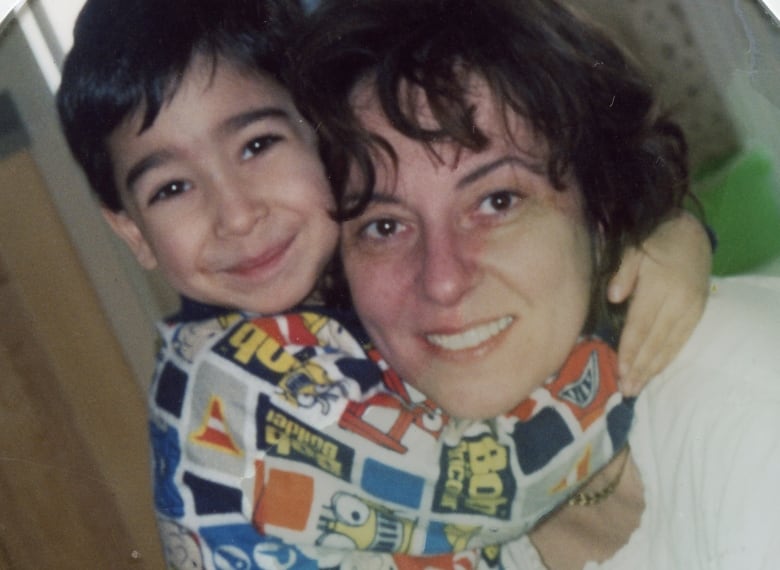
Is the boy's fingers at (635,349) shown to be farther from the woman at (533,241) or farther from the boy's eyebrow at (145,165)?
the boy's eyebrow at (145,165)

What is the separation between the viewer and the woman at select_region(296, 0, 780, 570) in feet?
2.02

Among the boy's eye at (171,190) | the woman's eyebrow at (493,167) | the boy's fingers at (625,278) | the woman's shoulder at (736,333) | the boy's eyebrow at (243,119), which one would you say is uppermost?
the boy's eyebrow at (243,119)

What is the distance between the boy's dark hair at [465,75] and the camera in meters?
0.61

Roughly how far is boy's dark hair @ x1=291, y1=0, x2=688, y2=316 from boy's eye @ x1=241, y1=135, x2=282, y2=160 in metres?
0.04

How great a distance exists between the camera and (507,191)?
0.62 meters

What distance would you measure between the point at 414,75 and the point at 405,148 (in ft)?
0.17

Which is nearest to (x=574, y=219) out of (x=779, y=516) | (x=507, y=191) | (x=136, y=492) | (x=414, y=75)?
(x=507, y=191)

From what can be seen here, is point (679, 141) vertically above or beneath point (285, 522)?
above

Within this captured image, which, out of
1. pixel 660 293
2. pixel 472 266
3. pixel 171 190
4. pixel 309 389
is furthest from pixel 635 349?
pixel 171 190

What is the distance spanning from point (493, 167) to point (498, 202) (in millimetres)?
26

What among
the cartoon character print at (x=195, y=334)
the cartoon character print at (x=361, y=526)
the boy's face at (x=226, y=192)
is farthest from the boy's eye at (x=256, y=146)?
the cartoon character print at (x=361, y=526)

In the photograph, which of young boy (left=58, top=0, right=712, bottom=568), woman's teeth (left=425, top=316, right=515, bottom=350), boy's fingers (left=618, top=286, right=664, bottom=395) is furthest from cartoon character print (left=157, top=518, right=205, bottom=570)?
boy's fingers (left=618, top=286, right=664, bottom=395)

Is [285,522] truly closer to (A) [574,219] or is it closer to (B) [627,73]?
(A) [574,219]

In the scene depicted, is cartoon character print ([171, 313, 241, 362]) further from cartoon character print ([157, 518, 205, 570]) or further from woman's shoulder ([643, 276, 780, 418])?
woman's shoulder ([643, 276, 780, 418])
